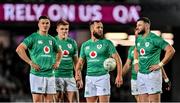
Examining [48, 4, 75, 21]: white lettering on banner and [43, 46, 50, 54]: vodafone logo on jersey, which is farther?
[48, 4, 75, 21]: white lettering on banner

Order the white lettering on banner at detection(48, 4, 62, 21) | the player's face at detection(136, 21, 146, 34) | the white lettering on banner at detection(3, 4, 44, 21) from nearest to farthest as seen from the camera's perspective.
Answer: the player's face at detection(136, 21, 146, 34), the white lettering on banner at detection(3, 4, 44, 21), the white lettering on banner at detection(48, 4, 62, 21)

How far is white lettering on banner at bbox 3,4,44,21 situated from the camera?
2088 centimetres

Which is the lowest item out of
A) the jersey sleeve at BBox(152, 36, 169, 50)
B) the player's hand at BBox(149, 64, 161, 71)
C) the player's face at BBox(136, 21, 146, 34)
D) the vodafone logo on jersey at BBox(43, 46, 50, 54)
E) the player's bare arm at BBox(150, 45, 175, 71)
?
the player's hand at BBox(149, 64, 161, 71)

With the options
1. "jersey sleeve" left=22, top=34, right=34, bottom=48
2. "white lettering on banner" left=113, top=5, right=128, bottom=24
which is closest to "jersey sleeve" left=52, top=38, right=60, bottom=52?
"jersey sleeve" left=22, top=34, right=34, bottom=48

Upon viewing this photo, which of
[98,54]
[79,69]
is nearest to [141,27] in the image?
[98,54]

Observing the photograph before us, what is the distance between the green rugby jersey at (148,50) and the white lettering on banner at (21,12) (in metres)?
7.72

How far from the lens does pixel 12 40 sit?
24.1m

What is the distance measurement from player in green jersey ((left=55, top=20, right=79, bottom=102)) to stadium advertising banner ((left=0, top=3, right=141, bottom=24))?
588 centimetres

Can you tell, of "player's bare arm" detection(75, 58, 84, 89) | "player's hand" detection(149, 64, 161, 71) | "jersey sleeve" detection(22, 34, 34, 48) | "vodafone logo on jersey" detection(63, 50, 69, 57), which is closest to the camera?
"player's hand" detection(149, 64, 161, 71)

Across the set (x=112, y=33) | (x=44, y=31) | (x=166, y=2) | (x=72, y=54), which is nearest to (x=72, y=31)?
(x=112, y=33)

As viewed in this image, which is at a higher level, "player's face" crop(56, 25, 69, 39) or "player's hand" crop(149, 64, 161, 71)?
"player's face" crop(56, 25, 69, 39)

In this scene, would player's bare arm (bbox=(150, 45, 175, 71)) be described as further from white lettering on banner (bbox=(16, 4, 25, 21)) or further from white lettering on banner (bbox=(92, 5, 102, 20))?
white lettering on banner (bbox=(16, 4, 25, 21))

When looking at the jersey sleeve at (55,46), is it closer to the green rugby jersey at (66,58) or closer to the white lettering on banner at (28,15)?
the green rugby jersey at (66,58)

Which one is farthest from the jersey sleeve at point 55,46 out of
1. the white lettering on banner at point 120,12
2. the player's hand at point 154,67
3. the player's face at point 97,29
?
the white lettering on banner at point 120,12
